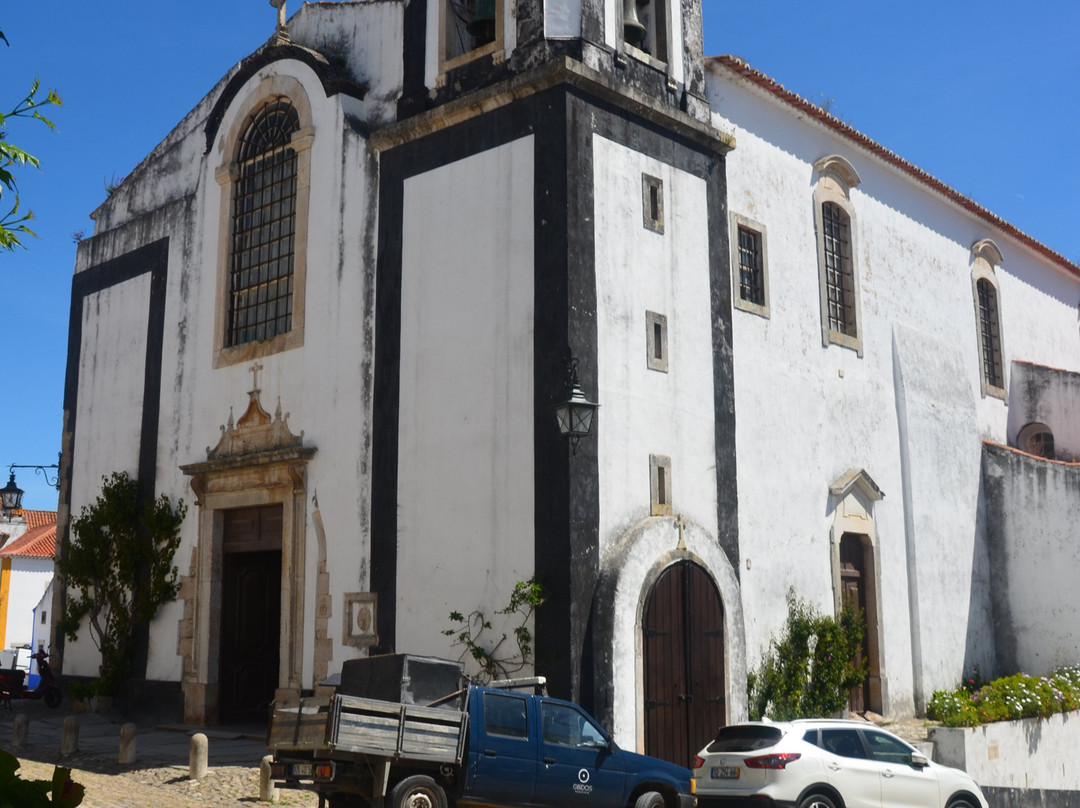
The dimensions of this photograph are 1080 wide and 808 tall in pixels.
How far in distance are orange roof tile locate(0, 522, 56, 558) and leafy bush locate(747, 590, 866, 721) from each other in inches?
1316

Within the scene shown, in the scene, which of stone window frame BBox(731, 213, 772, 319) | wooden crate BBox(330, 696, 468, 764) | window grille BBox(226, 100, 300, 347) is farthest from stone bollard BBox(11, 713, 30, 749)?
stone window frame BBox(731, 213, 772, 319)

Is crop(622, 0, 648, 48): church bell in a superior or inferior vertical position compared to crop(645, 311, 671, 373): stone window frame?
superior

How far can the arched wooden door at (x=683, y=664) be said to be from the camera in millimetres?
12562

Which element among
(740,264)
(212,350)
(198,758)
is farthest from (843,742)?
(212,350)

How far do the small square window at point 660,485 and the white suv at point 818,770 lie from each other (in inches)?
116

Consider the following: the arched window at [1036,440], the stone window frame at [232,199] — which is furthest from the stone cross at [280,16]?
the arched window at [1036,440]

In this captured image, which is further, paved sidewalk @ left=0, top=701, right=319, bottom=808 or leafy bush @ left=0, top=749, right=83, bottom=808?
paved sidewalk @ left=0, top=701, right=319, bottom=808

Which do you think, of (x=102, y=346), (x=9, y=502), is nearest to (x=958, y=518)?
(x=102, y=346)

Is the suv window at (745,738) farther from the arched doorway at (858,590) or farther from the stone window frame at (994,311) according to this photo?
the stone window frame at (994,311)

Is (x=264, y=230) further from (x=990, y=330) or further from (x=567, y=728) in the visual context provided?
(x=990, y=330)

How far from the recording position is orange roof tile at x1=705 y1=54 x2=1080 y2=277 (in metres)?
15.6

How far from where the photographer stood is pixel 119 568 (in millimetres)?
17500

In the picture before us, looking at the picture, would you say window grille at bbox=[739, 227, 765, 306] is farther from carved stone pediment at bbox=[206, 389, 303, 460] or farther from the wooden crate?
the wooden crate

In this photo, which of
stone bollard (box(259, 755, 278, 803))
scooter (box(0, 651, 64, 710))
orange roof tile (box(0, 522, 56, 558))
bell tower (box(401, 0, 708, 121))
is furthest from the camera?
orange roof tile (box(0, 522, 56, 558))
